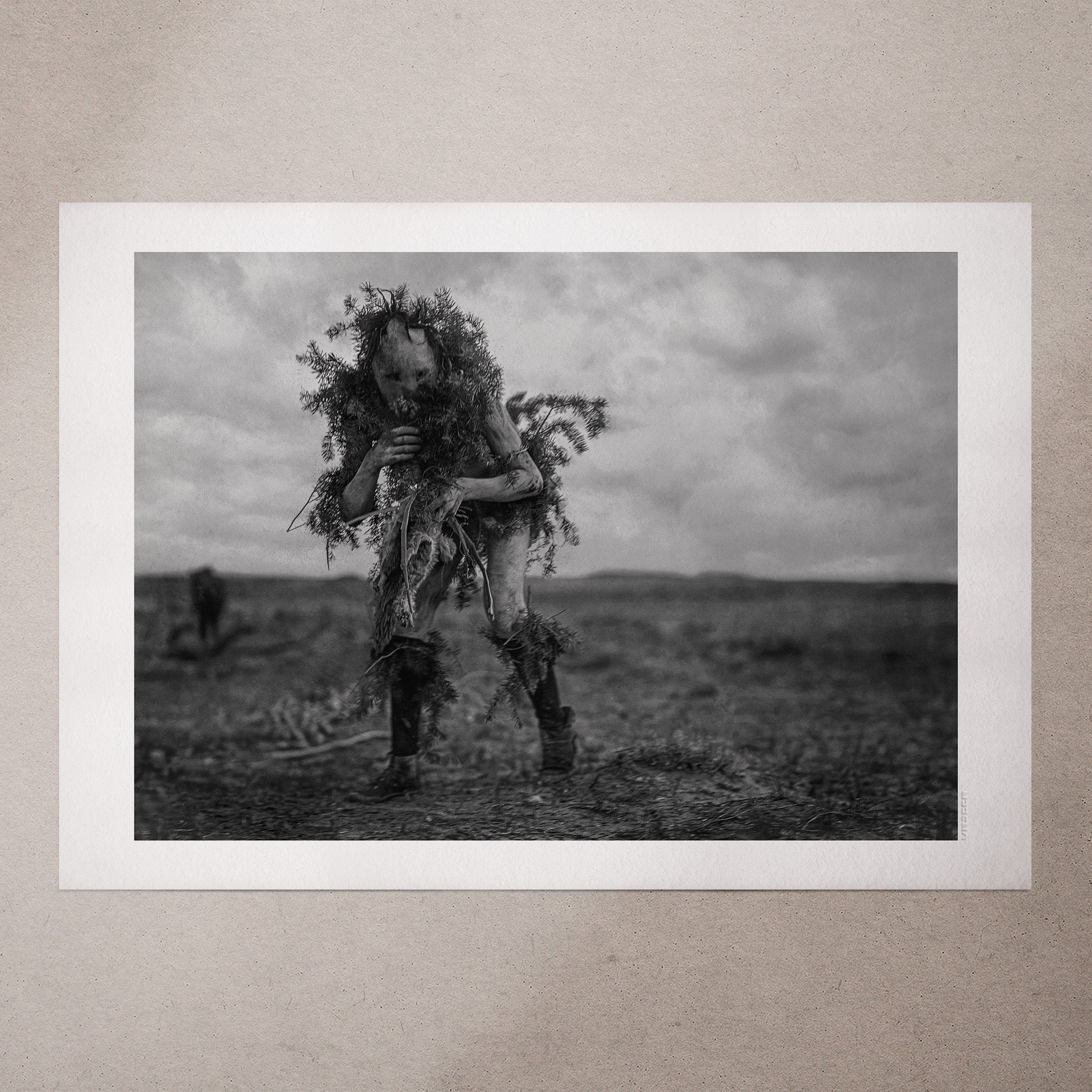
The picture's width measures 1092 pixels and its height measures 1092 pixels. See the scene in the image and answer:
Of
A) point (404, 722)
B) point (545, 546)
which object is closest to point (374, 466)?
point (545, 546)

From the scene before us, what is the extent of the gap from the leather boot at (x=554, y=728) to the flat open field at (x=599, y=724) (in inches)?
0.9

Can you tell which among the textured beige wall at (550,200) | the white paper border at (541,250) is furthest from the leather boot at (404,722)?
the textured beige wall at (550,200)

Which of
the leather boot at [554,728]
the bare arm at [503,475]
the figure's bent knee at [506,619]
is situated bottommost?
the leather boot at [554,728]

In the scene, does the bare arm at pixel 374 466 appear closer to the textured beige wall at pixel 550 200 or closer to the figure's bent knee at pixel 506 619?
the figure's bent knee at pixel 506 619

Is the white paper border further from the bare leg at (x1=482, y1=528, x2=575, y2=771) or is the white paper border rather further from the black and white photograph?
the bare leg at (x1=482, y1=528, x2=575, y2=771)

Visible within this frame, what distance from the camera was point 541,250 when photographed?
1863 millimetres

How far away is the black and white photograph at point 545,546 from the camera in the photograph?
1.85 m

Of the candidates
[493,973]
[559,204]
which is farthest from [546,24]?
[493,973]

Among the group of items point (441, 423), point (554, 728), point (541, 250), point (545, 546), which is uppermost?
point (541, 250)

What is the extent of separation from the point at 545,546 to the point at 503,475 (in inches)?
6.5

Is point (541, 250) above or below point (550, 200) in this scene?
below

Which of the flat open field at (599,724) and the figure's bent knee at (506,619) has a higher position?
the figure's bent knee at (506,619)

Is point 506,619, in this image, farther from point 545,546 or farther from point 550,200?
point 550,200

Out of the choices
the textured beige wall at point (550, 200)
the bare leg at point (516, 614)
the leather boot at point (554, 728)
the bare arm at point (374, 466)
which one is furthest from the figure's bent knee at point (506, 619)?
the textured beige wall at point (550, 200)
